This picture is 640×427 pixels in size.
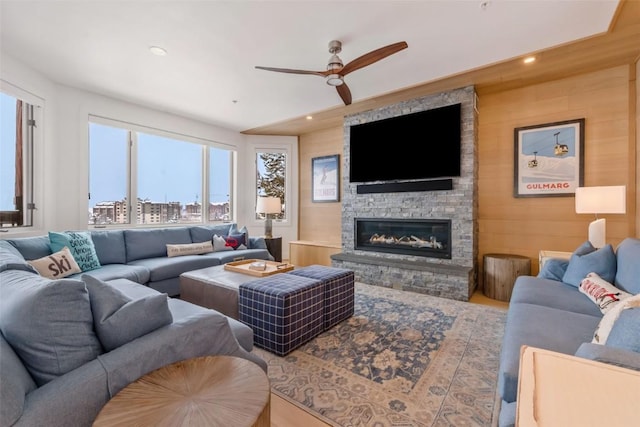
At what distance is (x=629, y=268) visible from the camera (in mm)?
1923

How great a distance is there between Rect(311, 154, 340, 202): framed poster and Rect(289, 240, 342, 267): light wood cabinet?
931mm

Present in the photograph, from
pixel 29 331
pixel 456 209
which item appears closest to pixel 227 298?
pixel 29 331

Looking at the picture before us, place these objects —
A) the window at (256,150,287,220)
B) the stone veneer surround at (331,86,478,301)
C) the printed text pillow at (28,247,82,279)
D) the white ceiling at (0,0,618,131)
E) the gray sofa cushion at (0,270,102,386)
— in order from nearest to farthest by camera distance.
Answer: the gray sofa cushion at (0,270,102,386) < the white ceiling at (0,0,618,131) < the printed text pillow at (28,247,82,279) < the stone veneer surround at (331,86,478,301) < the window at (256,150,287,220)

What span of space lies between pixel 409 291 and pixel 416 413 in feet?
7.66

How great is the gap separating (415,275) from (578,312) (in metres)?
1.96

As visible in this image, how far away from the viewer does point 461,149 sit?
3656 mm

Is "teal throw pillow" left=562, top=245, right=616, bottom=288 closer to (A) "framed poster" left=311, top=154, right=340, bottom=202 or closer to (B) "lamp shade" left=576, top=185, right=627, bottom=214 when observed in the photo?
(B) "lamp shade" left=576, top=185, right=627, bottom=214

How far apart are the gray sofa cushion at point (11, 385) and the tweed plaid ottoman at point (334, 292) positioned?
1.87 m

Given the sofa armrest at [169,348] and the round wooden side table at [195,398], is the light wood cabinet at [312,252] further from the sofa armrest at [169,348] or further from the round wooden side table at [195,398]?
the round wooden side table at [195,398]

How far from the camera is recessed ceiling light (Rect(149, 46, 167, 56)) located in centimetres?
278

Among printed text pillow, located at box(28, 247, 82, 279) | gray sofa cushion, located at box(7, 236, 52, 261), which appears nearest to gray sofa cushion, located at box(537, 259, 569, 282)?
printed text pillow, located at box(28, 247, 82, 279)

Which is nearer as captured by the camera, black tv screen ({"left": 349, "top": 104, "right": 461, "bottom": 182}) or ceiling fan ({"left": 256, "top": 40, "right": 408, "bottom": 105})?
ceiling fan ({"left": 256, "top": 40, "right": 408, "bottom": 105})

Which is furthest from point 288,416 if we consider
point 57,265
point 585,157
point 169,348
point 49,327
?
point 585,157

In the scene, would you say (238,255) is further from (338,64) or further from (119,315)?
(119,315)
